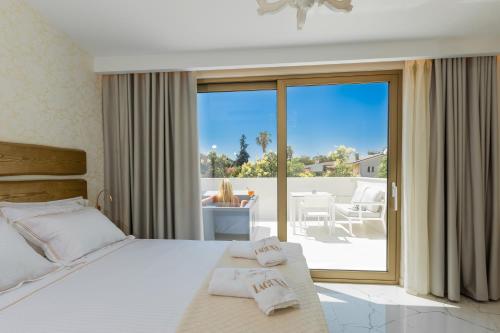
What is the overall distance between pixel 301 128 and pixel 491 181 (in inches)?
72.3

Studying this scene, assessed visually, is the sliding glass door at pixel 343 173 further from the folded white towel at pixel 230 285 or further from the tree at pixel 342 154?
the folded white towel at pixel 230 285

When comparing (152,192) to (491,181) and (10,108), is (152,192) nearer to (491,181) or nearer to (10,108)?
(10,108)

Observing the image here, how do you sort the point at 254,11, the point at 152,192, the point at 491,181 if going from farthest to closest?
the point at 152,192 → the point at 491,181 → the point at 254,11

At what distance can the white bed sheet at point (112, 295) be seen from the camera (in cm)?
116

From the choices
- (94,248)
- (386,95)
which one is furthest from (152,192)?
(386,95)

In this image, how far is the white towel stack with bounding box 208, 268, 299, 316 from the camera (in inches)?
49.0

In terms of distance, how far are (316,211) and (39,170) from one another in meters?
2.62

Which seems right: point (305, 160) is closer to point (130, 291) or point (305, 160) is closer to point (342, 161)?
point (342, 161)

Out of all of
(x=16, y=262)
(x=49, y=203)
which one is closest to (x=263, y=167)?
(x=49, y=203)

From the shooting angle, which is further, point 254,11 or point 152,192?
point 152,192

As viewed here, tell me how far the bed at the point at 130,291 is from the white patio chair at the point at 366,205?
1.18 m

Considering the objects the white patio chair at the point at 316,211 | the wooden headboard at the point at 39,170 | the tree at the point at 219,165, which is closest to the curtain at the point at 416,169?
the white patio chair at the point at 316,211

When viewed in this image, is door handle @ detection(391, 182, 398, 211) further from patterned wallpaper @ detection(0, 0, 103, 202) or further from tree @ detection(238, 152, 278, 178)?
patterned wallpaper @ detection(0, 0, 103, 202)

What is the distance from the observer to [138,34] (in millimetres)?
2410
